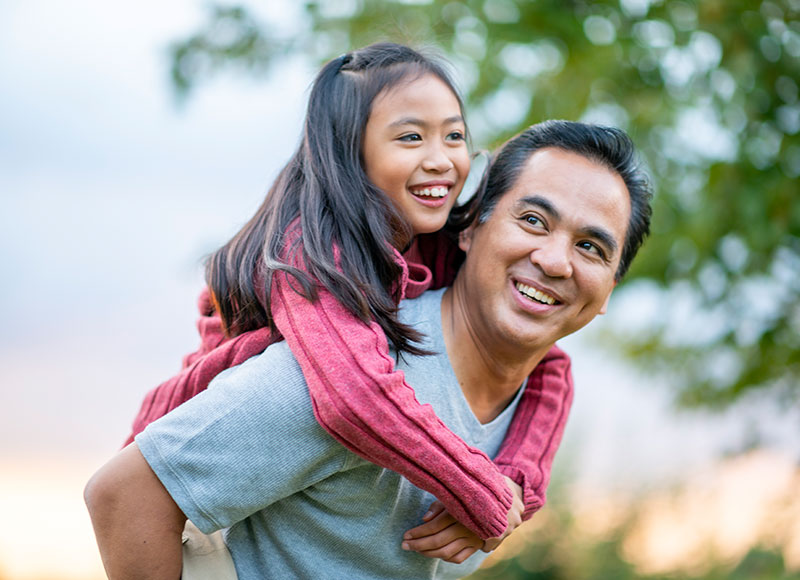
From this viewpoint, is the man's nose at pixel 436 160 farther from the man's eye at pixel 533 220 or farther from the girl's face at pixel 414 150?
the man's eye at pixel 533 220

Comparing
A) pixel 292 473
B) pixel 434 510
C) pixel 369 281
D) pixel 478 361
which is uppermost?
pixel 369 281

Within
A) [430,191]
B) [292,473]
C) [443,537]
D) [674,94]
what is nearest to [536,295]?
[430,191]

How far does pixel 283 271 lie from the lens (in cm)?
191

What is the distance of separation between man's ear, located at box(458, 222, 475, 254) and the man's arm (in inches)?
40.1

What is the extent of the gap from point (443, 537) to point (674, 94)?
3634 millimetres

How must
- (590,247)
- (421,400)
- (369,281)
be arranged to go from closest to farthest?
(369,281) < (421,400) < (590,247)

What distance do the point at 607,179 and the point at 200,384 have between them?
115cm

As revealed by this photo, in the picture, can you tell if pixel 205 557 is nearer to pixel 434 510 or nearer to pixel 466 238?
pixel 434 510

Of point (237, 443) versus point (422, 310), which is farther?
point (422, 310)

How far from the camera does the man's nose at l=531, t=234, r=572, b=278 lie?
2131mm

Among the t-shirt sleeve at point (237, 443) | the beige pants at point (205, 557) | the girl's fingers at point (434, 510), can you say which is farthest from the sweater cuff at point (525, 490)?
the beige pants at point (205, 557)

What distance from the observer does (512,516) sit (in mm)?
2023

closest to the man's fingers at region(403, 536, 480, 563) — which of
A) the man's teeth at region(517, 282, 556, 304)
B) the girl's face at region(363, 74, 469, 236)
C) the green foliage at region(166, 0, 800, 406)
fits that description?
the man's teeth at region(517, 282, 556, 304)

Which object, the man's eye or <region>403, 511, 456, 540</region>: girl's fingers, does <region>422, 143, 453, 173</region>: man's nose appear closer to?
the man's eye
